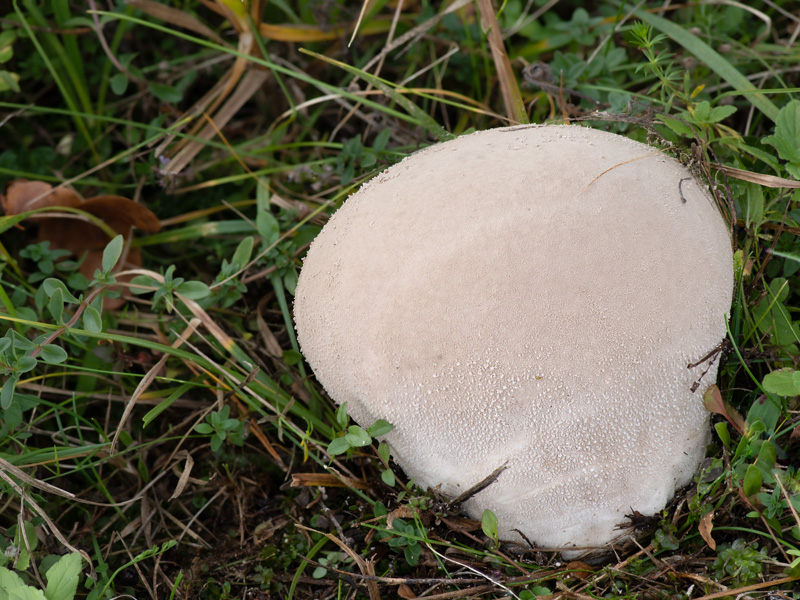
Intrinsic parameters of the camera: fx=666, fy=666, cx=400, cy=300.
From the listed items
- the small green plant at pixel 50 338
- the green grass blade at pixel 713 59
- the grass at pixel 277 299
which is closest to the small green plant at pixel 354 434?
the grass at pixel 277 299

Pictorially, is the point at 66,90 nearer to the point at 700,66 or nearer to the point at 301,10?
the point at 301,10

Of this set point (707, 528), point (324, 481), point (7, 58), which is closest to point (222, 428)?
point (324, 481)

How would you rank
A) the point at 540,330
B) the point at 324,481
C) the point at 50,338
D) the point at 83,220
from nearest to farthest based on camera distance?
the point at 540,330, the point at 50,338, the point at 324,481, the point at 83,220

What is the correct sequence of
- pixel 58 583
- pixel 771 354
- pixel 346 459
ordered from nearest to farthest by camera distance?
pixel 58 583 → pixel 771 354 → pixel 346 459

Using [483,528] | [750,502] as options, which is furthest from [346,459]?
[750,502]

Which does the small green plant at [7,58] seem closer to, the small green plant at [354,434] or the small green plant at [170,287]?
the small green plant at [170,287]

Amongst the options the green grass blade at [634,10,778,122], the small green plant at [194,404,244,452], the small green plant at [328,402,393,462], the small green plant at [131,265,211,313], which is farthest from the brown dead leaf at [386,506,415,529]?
the green grass blade at [634,10,778,122]

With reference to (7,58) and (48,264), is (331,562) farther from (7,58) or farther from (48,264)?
(7,58)
